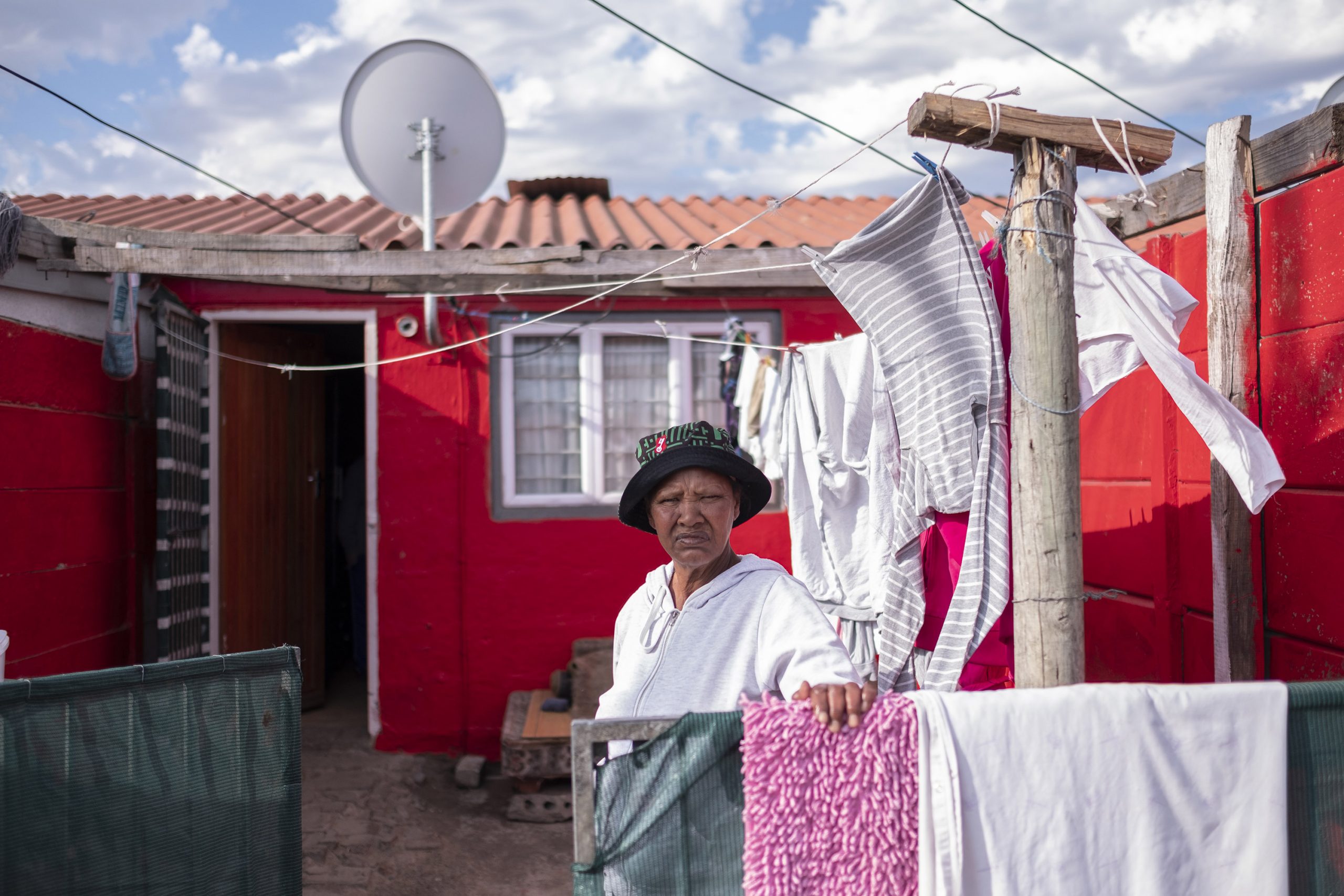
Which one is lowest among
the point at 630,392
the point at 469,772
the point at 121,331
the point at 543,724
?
the point at 469,772

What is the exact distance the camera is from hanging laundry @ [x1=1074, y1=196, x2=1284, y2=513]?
8.38 ft

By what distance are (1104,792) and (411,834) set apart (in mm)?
4306

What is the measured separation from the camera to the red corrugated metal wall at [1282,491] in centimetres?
296

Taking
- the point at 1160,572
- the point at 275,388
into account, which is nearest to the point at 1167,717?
the point at 1160,572

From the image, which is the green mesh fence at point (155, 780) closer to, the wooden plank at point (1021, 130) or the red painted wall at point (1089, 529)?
the wooden plank at point (1021, 130)

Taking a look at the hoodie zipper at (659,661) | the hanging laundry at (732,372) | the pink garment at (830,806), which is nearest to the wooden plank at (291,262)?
the hanging laundry at (732,372)

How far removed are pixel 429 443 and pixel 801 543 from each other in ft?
8.84

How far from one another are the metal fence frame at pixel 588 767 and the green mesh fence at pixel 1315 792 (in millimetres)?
1240

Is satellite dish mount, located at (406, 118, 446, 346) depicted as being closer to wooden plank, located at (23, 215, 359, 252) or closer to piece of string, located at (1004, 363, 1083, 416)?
wooden plank, located at (23, 215, 359, 252)

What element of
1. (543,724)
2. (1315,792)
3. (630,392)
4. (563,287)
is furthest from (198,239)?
(1315,792)

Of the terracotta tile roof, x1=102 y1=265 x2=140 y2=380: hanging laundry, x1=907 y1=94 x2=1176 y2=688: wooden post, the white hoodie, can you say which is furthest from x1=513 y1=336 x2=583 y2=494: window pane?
the white hoodie

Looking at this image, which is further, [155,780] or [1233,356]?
[1233,356]

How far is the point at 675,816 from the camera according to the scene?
1743 millimetres

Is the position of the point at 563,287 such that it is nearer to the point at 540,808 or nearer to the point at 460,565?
the point at 460,565
